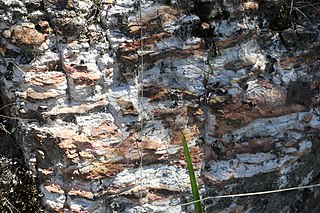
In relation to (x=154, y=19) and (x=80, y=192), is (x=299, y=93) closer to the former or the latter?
(x=154, y=19)

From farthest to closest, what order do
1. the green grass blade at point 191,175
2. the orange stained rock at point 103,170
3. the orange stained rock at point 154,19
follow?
1. the orange stained rock at point 103,170
2. the orange stained rock at point 154,19
3. the green grass blade at point 191,175

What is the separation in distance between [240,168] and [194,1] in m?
0.59

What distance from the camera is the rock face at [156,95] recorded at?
149 cm

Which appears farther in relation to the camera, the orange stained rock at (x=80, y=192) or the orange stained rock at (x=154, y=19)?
the orange stained rock at (x=80, y=192)

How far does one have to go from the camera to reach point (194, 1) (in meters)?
1.51

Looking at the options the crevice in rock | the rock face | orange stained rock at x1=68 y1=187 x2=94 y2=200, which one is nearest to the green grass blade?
the rock face

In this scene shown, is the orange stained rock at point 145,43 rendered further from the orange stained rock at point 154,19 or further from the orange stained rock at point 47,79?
the orange stained rock at point 47,79

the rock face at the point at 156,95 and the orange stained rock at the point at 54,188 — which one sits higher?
the rock face at the point at 156,95

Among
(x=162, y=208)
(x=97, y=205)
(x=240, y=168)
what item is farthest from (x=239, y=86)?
(x=97, y=205)

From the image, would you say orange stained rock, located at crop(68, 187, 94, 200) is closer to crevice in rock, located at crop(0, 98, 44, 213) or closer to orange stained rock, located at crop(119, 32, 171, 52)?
crevice in rock, located at crop(0, 98, 44, 213)

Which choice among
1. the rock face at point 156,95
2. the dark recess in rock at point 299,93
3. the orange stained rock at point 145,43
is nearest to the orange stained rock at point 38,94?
the rock face at point 156,95

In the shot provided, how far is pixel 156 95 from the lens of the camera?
158 centimetres

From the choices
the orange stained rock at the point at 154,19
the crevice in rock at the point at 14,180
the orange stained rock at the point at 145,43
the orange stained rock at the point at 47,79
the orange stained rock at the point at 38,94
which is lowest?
the crevice in rock at the point at 14,180

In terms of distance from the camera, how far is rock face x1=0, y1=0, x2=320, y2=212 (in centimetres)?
149
